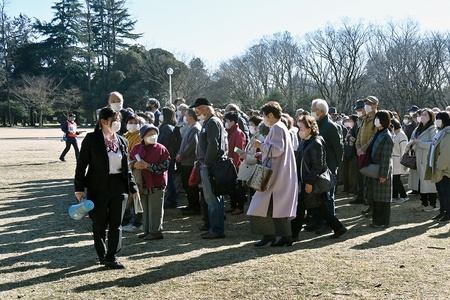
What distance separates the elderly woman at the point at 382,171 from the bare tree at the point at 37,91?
56809 mm

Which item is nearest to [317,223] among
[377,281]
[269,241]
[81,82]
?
[269,241]

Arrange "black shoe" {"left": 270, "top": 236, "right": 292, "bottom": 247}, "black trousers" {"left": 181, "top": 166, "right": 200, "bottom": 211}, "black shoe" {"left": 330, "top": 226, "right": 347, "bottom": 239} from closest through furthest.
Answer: "black shoe" {"left": 270, "top": 236, "right": 292, "bottom": 247}
"black shoe" {"left": 330, "top": 226, "right": 347, "bottom": 239}
"black trousers" {"left": 181, "top": 166, "right": 200, "bottom": 211}

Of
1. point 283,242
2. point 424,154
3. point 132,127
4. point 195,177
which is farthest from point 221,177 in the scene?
point 424,154

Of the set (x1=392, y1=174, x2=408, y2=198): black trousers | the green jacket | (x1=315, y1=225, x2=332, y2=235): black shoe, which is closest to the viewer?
(x1=315, y1=225, x2=332, y2=235): black shoe

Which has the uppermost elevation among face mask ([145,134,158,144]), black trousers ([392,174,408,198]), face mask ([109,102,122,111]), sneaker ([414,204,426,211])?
face mask ([109,102,122,111])

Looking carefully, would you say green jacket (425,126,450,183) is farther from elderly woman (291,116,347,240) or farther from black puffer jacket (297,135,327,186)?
black puffer jacket (297,135,327,186)

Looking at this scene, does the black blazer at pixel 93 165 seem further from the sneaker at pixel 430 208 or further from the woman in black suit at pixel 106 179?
the sneaker at pixel 430 208

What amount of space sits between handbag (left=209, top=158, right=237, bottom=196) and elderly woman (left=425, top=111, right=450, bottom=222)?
355 centimetres

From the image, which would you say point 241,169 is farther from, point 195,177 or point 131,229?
point 131,229

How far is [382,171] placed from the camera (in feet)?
24.2

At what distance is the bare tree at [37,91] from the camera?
193 feet

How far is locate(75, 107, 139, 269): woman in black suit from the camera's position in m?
5.31

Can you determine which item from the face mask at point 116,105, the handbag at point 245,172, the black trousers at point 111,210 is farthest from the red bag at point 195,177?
the black trousers at point 111,210

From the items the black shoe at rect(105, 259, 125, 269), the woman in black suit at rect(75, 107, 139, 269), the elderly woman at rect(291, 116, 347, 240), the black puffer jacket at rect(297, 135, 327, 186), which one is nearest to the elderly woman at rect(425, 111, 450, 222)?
the elderly woman at rect(291, 116, 347, 240)
